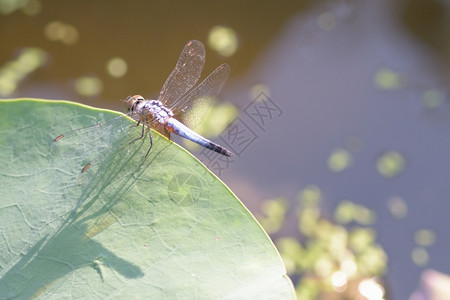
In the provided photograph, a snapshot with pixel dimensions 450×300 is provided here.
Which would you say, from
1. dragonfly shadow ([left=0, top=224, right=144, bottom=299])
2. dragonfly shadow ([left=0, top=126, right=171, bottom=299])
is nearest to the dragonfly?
dragonfly shadow ([left=0, top=126, right=171, bottom=299])

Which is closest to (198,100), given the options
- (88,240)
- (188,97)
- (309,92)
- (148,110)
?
(188,97)

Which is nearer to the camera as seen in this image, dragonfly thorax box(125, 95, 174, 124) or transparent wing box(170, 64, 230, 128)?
dragonfly thorax box(125, 95, 174, 124)

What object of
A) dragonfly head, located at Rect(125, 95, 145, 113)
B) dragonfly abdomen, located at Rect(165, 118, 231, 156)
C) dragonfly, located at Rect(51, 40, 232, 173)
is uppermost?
dragonfly, located at Rect(51, 40, 232, 173)

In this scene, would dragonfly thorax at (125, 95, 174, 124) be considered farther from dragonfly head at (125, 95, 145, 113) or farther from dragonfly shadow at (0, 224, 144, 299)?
dragonfly shadow at (0, 224, 144, 299)

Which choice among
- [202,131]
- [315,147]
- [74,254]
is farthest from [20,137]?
[315,147]

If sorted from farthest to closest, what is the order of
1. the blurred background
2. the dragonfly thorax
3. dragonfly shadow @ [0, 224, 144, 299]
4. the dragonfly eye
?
the blurred background < the dragonfly eye < the dragonfly thorax < dragonfly shadow @ [0, 224, 144, 299]

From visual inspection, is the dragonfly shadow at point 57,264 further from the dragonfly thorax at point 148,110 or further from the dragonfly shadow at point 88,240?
the dragonfly thorax at point 148,110

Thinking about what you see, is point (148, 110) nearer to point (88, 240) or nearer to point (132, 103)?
point (132, 103)
